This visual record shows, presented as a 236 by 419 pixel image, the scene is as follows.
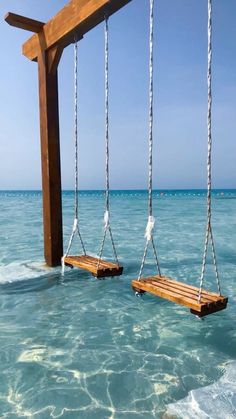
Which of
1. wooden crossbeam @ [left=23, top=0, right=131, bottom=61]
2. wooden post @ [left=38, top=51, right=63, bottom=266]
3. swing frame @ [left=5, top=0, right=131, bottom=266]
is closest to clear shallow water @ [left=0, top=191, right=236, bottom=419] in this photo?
wooden post @ [left=38, top=51, right=63, bottom=266]

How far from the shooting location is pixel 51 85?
7.11 metres

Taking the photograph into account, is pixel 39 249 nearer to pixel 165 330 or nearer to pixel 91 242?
pixel 91 242

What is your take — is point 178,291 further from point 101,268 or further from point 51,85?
point 51,85

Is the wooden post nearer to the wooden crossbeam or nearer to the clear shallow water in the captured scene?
the wooden crossbeam

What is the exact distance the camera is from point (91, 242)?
12.8 meters

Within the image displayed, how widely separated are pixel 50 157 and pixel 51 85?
1.42 metres

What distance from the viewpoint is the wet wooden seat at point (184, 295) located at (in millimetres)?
3760

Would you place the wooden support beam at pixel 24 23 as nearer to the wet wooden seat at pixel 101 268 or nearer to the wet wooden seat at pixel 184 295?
the wet wooden seat at pixel 101 268

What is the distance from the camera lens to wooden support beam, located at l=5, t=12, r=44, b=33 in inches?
257

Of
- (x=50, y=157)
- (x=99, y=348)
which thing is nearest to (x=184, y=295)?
(x=99, y=348)

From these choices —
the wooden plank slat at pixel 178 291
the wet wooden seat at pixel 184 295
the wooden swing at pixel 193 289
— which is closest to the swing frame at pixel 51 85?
the wooden swing at pixel 193 289

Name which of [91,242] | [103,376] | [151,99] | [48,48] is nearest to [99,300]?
[103,376]

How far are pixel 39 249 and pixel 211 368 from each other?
794 centimetres

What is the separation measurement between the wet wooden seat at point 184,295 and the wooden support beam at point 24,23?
530 cm
